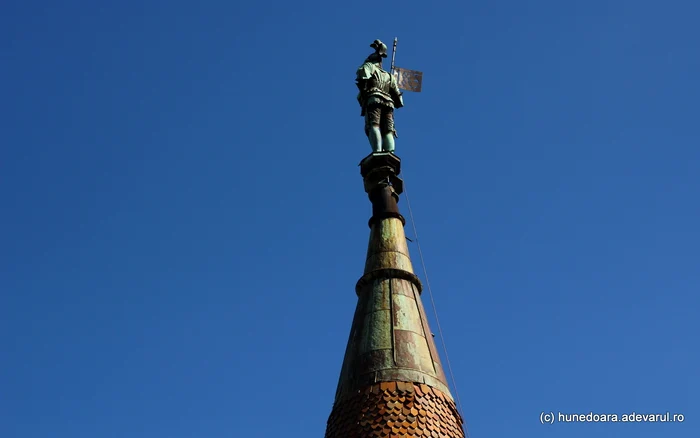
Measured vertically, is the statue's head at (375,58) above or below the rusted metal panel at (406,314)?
above

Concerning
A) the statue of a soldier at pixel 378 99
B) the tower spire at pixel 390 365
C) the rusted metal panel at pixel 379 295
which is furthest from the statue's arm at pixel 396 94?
the rusted metal panel at pixel 379 295

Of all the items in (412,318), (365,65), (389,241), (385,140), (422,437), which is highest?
(365,65)

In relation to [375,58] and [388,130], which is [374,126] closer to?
[388,130]

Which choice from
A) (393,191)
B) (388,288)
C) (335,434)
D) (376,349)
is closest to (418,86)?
(393,191)

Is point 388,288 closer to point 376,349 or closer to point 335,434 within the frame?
point 376,349

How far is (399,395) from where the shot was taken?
8.91 meters

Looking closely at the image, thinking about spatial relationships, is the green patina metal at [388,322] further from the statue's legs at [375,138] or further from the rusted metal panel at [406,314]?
the statue's legs at [375,138]

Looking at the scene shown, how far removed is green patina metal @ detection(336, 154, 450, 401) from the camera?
365 inches

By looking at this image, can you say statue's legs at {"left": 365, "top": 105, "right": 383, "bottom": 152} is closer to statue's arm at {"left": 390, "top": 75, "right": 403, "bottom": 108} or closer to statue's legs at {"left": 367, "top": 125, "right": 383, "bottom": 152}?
statue's legs at {"left": 367, "top": 125, "right": 383, "bottom": 152}

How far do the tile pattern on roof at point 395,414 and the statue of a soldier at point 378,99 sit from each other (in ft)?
14.3

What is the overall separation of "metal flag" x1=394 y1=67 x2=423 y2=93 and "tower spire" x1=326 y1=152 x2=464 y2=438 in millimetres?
4017

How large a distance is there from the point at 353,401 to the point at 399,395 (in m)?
0.55

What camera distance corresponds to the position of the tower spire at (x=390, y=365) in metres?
8.80

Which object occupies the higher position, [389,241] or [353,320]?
[389,241]
